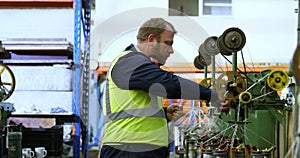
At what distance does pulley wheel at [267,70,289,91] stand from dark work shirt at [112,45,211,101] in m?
0.31

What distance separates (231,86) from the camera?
222cm

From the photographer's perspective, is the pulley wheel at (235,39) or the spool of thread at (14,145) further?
the spool of thread at (14,145)

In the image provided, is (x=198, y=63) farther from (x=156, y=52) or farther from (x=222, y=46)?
(x=156, y=52)

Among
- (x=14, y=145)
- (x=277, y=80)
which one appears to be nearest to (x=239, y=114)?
(x=277, y=80)

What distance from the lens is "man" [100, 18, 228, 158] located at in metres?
1.95

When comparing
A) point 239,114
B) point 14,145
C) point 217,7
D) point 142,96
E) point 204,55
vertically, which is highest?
point 217,7

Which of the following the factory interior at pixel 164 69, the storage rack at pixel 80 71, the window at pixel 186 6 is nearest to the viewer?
the factory interior at pixel 164 69

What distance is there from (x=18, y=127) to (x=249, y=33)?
3.38 m

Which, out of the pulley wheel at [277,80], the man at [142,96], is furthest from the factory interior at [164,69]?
the man at [142,96]

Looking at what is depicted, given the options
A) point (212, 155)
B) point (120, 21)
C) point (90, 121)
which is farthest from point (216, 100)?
point (90, 121)

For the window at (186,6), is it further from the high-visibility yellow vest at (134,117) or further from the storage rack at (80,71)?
the high-visibility yellow vest at (134,117)

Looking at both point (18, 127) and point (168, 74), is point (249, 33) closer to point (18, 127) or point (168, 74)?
point (18, 127)

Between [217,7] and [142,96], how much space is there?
14.0ft

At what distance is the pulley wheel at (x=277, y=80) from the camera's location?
2059mm
